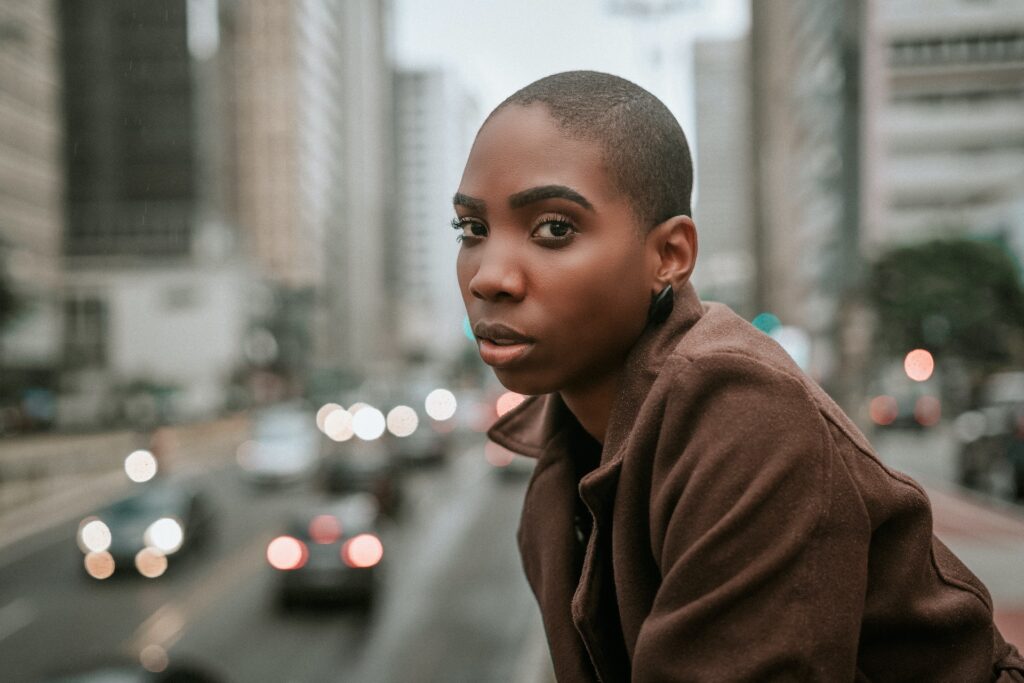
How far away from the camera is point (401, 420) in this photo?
4175cm

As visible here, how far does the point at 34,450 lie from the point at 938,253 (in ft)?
85.7

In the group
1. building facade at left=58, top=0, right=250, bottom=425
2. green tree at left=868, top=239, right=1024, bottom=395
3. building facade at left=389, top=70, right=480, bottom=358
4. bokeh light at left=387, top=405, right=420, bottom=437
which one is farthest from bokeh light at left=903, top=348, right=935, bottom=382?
building facade at left=389, top=70, right=480, bottom=358

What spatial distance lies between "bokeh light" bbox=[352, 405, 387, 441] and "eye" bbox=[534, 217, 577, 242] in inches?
1537

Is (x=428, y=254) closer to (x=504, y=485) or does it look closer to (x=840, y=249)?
(x=840, y=249)

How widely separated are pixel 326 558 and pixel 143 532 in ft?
13.5

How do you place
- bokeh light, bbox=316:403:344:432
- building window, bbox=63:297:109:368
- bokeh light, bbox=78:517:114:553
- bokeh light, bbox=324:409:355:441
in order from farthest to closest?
building window, bbox=63:297:109:368 < bokeh light, bbox=316:403:344:432 < bokeh light, bbox=324:409:355:441 < bokeh light, bbox=78:517:114:553

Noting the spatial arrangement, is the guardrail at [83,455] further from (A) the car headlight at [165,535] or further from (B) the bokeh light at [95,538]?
(A) the car headlight at [165,535]

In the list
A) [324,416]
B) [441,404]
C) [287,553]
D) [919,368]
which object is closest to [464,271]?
[919,368]

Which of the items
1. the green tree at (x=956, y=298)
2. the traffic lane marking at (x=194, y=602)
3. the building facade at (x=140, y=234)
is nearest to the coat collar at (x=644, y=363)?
the green tree at (x=956, y=298)

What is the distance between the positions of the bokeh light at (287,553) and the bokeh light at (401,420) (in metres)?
24.1

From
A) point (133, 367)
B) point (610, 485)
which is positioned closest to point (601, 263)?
point (610, 485)

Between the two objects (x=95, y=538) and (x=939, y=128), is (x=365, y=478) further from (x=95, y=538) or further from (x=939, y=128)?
(x=939, y=128)

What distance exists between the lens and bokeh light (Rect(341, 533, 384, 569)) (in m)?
14.6

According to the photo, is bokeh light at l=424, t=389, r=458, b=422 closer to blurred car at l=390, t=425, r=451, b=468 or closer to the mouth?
blurred car at l=390, t=425, r=451, b=468
